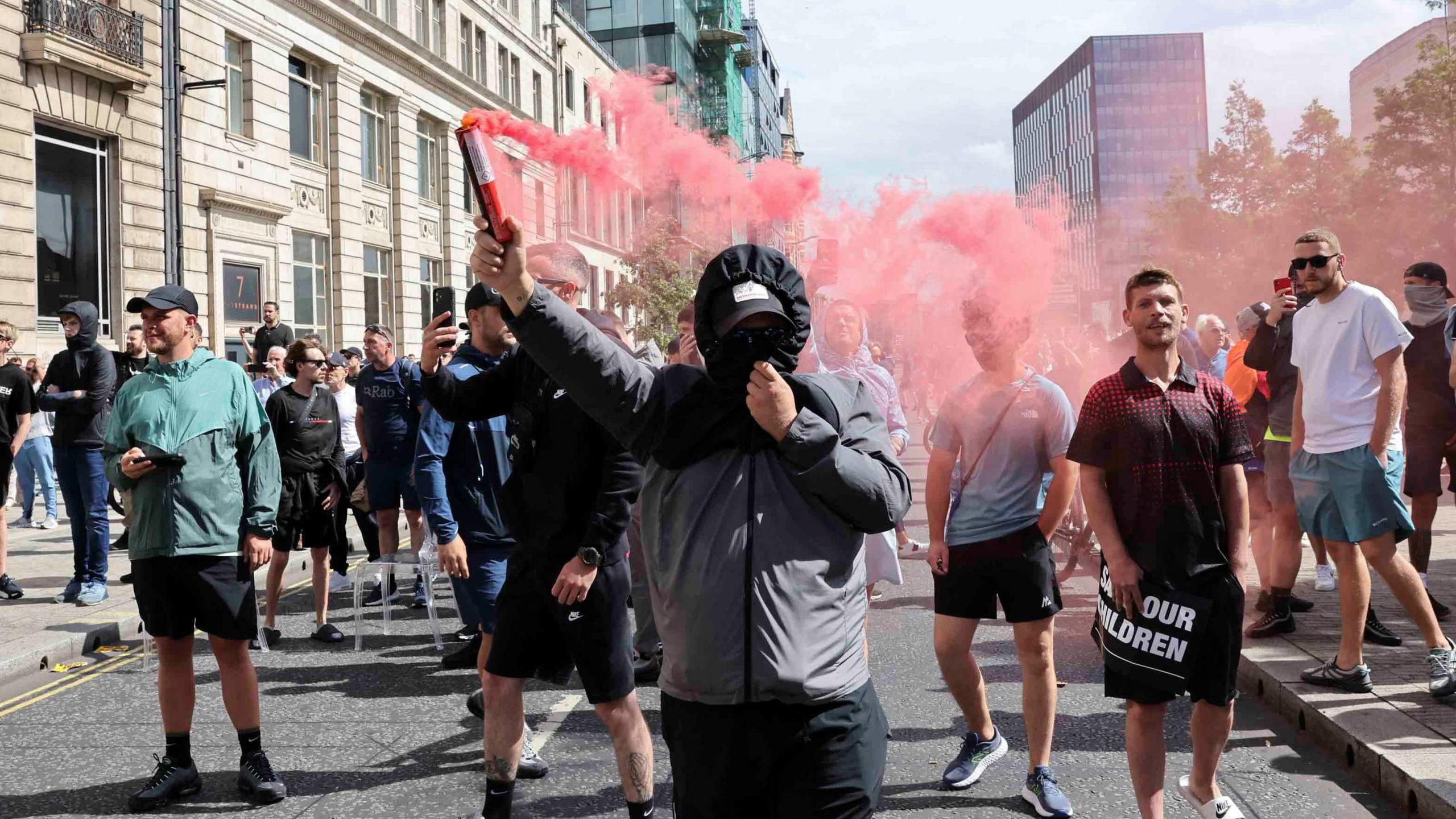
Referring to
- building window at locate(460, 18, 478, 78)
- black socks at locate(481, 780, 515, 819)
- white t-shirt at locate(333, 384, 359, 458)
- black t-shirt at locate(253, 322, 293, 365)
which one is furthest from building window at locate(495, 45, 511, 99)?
black socks at locate(481, 780, 515, 819)

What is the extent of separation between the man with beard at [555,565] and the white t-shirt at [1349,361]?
3.41 meters

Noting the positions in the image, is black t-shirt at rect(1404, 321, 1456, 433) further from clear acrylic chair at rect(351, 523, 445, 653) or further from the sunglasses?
clear acrylic chair at rect(351, 523, 445, 653)

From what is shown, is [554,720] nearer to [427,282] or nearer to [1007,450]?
[1007,450]

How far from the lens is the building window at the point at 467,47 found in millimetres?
29188

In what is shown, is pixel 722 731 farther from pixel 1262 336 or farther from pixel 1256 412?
pixel 1256 412

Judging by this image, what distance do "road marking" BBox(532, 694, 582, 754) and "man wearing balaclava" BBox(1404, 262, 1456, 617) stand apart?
5.39 meters

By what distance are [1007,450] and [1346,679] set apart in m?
2.16

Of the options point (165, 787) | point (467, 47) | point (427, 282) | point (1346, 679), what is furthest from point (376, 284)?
point (1346, 679)

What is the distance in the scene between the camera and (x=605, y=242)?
106 ft

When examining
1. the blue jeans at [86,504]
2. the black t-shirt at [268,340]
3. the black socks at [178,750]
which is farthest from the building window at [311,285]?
the black socks at [178,750]

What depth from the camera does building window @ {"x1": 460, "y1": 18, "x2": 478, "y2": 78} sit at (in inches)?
1149

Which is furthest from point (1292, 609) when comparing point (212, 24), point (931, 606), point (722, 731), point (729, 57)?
point (729, 57)

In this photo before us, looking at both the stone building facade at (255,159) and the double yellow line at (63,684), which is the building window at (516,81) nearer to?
the stone building facade at (255,159)

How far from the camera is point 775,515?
2.26 meters
